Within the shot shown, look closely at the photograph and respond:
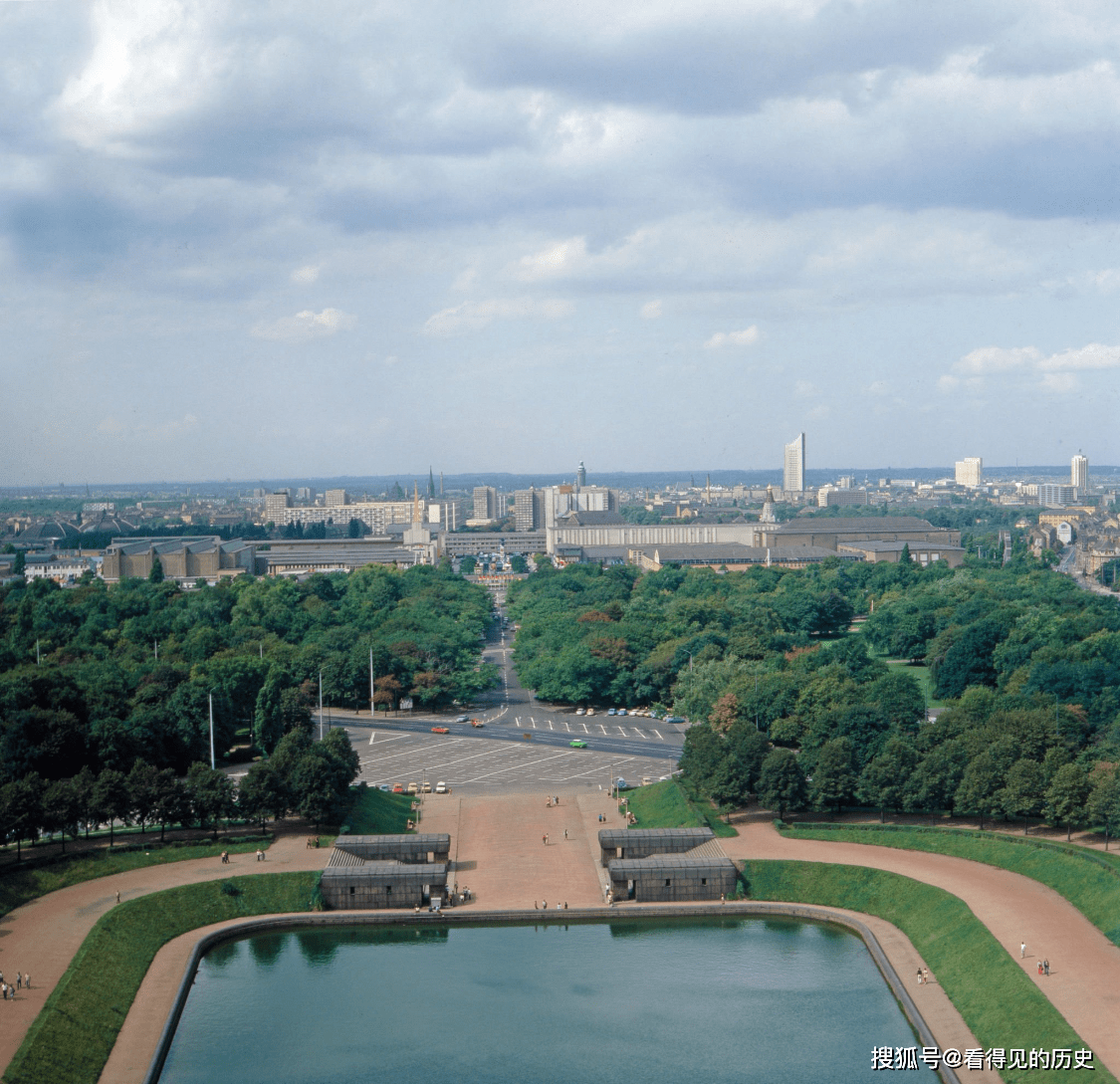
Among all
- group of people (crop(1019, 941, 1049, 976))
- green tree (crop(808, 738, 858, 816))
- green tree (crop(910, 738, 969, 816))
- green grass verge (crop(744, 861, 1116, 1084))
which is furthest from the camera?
green tree (crop(808, 738, 858, 816))

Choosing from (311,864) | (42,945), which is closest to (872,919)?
(311,864)

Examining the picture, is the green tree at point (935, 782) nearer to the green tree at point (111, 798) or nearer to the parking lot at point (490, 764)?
the parking lot at point (490, 764)

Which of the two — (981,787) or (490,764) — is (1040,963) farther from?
(490,764)

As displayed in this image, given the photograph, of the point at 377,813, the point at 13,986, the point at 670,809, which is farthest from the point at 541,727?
the point at 13,986

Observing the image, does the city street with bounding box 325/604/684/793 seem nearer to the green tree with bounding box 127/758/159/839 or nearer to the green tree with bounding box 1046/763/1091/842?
the green tree with bounding box 127/758/159/839

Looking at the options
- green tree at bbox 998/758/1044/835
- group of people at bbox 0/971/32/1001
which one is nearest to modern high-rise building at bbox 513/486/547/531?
green tree at bbox 998/758/1044/835
